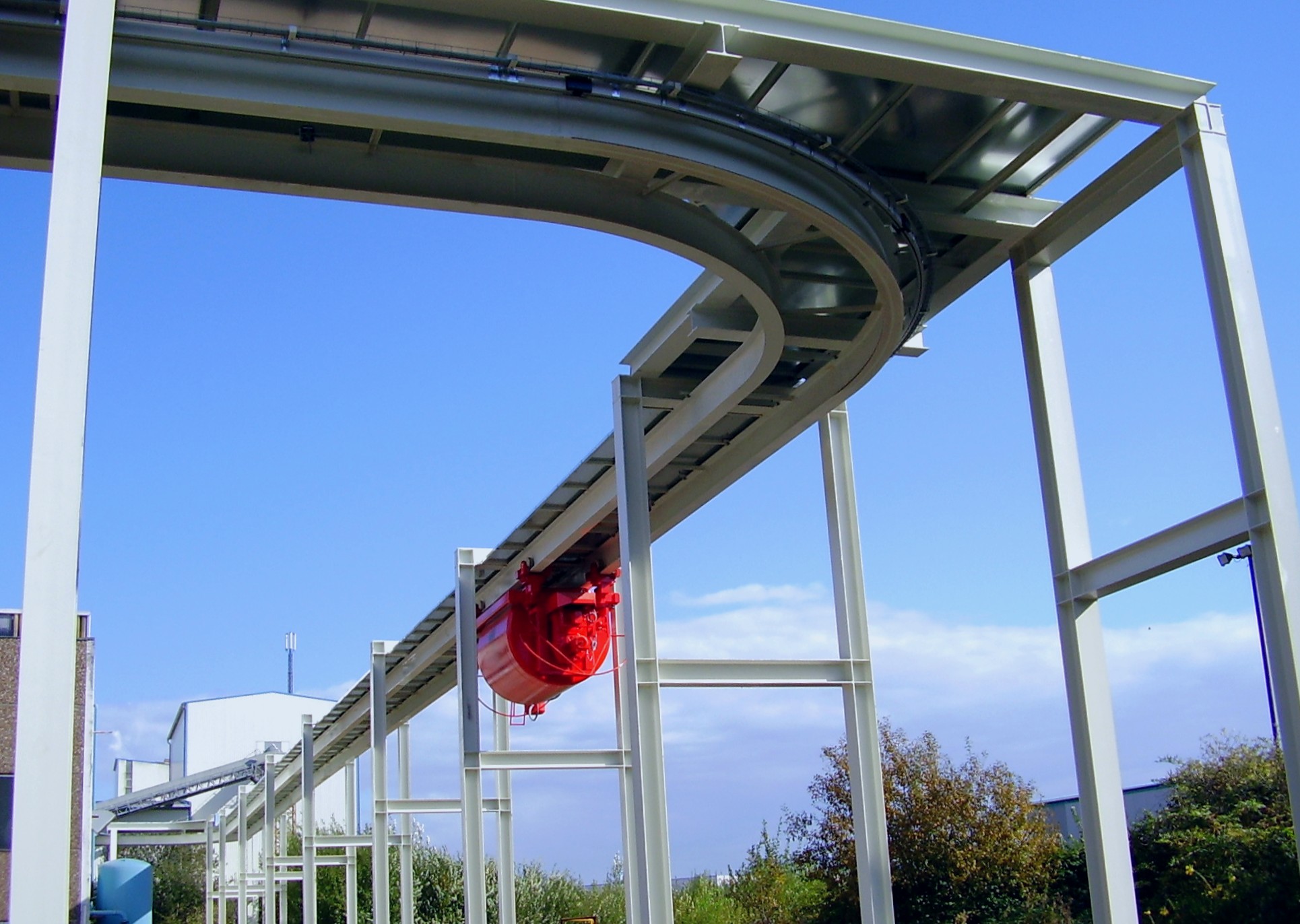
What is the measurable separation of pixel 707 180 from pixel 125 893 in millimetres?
34320

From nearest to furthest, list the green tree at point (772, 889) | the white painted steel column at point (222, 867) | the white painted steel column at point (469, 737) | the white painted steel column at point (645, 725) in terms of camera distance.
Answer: the white painted steel column at point (645, 725)
the white painted steel column at point (469, 737)
the green tree at point (772, 889)
the white painted steel column at point (222, 867)

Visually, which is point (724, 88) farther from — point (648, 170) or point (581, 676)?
point (581, 676)

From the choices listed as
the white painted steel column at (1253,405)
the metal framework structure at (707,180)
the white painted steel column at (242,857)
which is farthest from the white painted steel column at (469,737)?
the white painted steel column at (242,857)

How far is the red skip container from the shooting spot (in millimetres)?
20188

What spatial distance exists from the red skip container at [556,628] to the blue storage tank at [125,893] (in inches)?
887

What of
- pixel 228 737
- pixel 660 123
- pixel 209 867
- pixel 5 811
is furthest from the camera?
pixel 228 737

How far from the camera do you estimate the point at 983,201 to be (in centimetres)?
1148

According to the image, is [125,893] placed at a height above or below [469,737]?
below

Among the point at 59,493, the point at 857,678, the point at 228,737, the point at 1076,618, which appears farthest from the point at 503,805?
the point at 228,737

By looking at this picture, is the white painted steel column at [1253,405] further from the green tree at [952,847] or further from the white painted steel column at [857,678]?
the green tree at [952,847]

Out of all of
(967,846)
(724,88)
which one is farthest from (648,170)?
(967,846)

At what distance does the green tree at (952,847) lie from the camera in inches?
1097

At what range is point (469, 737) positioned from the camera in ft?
64.3

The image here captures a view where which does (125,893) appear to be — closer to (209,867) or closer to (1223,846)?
(209,867)
